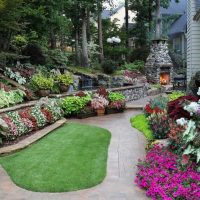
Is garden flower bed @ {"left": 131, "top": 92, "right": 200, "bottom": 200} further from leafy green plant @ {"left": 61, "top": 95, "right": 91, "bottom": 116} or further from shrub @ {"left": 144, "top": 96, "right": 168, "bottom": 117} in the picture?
leafy green plant @ {"left": 61, "top": 95, "right": 91, "bottom": 116}

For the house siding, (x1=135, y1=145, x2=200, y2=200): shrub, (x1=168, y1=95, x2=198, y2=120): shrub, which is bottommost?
(x1=135, y1=145, x2=200, y2=200): shrub

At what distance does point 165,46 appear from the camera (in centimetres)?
2745

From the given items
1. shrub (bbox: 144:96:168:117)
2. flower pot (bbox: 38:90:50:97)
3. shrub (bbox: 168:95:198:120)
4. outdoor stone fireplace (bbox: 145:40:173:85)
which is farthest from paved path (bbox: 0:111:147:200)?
outdoor stone fireplace (bbox: 145:40:173:85)

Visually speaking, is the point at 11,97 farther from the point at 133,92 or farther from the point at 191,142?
the point at 133,92

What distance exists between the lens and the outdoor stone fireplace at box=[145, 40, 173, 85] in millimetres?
27250

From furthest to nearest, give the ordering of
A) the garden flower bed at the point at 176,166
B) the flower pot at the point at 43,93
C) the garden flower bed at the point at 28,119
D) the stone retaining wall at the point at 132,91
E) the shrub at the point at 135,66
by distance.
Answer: the shrub at the point at 135,66, the stone retaining wall at the point at 132,91, the flower pot at the point at 43,93, the garden flower bed at the point at 28,119, the garden flower bed at the point at 176,166

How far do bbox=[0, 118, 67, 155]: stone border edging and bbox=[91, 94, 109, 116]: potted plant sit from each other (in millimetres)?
2561

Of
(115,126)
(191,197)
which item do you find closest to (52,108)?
(115,126)

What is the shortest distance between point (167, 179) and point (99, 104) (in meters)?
8.50

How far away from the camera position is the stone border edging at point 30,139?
8.27 metres

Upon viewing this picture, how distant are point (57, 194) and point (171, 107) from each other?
4.01 metres

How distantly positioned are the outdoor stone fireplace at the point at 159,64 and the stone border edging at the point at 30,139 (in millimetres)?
16709

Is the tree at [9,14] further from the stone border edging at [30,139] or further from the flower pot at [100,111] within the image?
the stone border edging at [30,139]

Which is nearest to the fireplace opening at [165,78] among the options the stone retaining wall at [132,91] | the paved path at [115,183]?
the stone retaining wall at [132,91]
